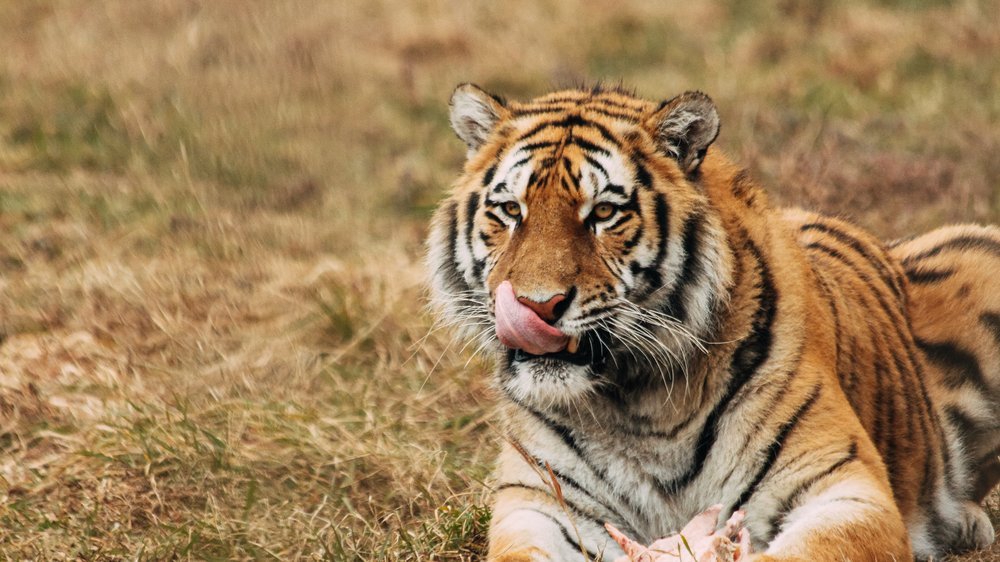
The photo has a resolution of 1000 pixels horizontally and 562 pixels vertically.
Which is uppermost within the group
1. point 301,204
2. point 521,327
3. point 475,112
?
point 475,112

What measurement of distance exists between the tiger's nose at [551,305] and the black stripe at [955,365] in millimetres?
1686

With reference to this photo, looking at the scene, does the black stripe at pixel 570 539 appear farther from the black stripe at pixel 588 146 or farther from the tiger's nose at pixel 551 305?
the black stripe at pixel 588 146

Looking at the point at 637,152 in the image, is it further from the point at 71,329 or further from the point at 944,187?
the point at 944,187

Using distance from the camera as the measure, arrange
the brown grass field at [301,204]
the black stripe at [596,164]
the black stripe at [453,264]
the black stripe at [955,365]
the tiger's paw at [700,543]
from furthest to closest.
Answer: the black stripe at [955,365]
the brown grass field at [301,204]
the black stripe at [453,264]
the black stripe at [596,164]
the tiger's paw at [700,543]

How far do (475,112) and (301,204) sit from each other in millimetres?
3687

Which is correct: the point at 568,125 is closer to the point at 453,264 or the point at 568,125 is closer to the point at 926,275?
the point at 453,264

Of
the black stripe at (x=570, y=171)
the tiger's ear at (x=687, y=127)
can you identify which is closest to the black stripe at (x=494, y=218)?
the black stripe at (x=570, y=171)

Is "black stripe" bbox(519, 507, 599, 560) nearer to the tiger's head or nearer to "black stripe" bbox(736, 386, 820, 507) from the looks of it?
the tiger's head

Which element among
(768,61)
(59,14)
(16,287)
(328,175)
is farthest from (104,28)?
(768,61)

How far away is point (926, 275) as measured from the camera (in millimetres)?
4578

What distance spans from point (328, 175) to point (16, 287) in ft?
7.85

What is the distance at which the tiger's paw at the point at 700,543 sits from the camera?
9.90 ft

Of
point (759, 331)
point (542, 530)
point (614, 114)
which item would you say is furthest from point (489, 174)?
point (542, 530)

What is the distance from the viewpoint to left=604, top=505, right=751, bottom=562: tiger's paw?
302 centimetres
